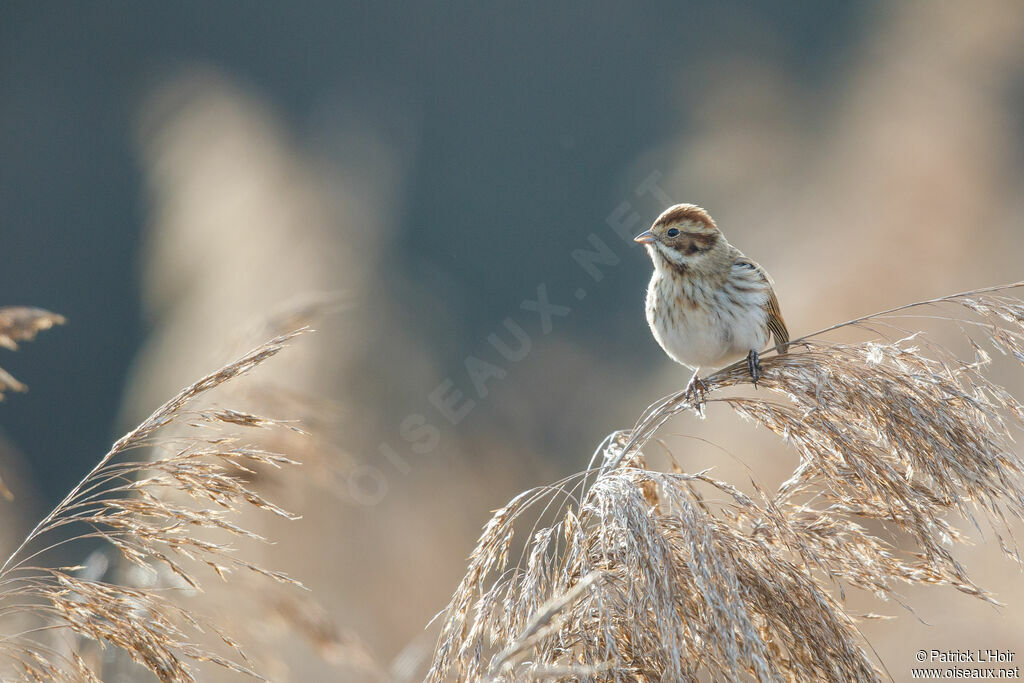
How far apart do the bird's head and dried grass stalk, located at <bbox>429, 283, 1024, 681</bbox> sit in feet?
2.68

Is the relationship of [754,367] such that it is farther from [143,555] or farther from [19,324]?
[19,324]

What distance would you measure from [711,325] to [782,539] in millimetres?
998

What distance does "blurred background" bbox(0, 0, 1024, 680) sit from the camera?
12.3ft

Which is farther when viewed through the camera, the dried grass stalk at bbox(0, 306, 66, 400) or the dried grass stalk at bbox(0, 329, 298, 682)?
the dried grass stalk at bbox(0, 306, 66, 400)

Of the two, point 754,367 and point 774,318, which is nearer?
point 754,367

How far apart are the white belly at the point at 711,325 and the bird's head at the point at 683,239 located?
83 millimetres

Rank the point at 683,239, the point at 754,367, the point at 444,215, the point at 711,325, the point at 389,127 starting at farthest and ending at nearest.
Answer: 1. the point at 444,215
2. the point at 389,127
3. the point at 683,239
4. the point at 711,325
5. the point at 754,367

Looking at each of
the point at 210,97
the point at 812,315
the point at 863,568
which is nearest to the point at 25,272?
the point at 210,97

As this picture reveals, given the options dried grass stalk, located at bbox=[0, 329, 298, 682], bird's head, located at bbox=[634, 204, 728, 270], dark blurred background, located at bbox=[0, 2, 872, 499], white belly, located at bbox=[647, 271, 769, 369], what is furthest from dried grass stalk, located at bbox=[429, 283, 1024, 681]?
dark blurred background, located at bbox=[0, 2, 872, 499]

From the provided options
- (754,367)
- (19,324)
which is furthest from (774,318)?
(19,324)

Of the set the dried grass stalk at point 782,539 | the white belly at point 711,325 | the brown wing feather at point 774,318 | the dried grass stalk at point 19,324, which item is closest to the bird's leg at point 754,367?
the dried grass stalk at point 782,539

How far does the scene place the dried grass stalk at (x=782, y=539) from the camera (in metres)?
1.47

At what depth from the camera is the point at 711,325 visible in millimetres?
2463

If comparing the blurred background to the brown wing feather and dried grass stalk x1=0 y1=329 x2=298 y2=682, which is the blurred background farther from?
the brown wing feather
